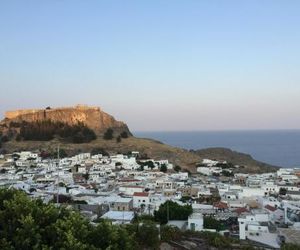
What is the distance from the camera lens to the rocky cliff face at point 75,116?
82188 millimetres

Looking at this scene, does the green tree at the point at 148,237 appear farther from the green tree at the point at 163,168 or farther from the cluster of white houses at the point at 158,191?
the green tree at the point at 163,168

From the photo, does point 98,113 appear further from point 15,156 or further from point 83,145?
point 15,156

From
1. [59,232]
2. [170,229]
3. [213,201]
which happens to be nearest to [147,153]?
[213,201]

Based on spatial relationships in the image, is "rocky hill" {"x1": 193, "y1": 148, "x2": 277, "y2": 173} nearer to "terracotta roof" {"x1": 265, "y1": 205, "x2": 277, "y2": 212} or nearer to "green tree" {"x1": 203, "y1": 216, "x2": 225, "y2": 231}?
"terracotta roof" {"x1": 265, "y1": 205, "x2": 277, "y2": 212}

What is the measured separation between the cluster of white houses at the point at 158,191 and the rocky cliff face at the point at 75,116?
73.6 feet

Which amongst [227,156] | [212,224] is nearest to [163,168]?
[212,224]

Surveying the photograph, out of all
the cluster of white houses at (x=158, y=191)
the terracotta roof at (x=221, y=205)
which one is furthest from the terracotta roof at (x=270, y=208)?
the terracotta roof at (x=221, y=205)

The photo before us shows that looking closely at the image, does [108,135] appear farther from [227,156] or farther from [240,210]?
[240,210]

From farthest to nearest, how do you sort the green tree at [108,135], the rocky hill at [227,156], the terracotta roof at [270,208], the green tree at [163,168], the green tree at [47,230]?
the green tree at [108,135]
the rocky hill at [227,156]
the green tree at [163,168]
the terracotta roof at [270,208]
the green tree at [47,230]

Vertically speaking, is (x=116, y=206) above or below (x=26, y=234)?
below

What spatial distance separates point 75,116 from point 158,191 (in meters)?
50.6

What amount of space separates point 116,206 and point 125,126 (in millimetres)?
59627

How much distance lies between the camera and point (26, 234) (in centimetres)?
832

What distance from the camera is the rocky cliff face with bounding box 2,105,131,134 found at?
82188 millimetres
